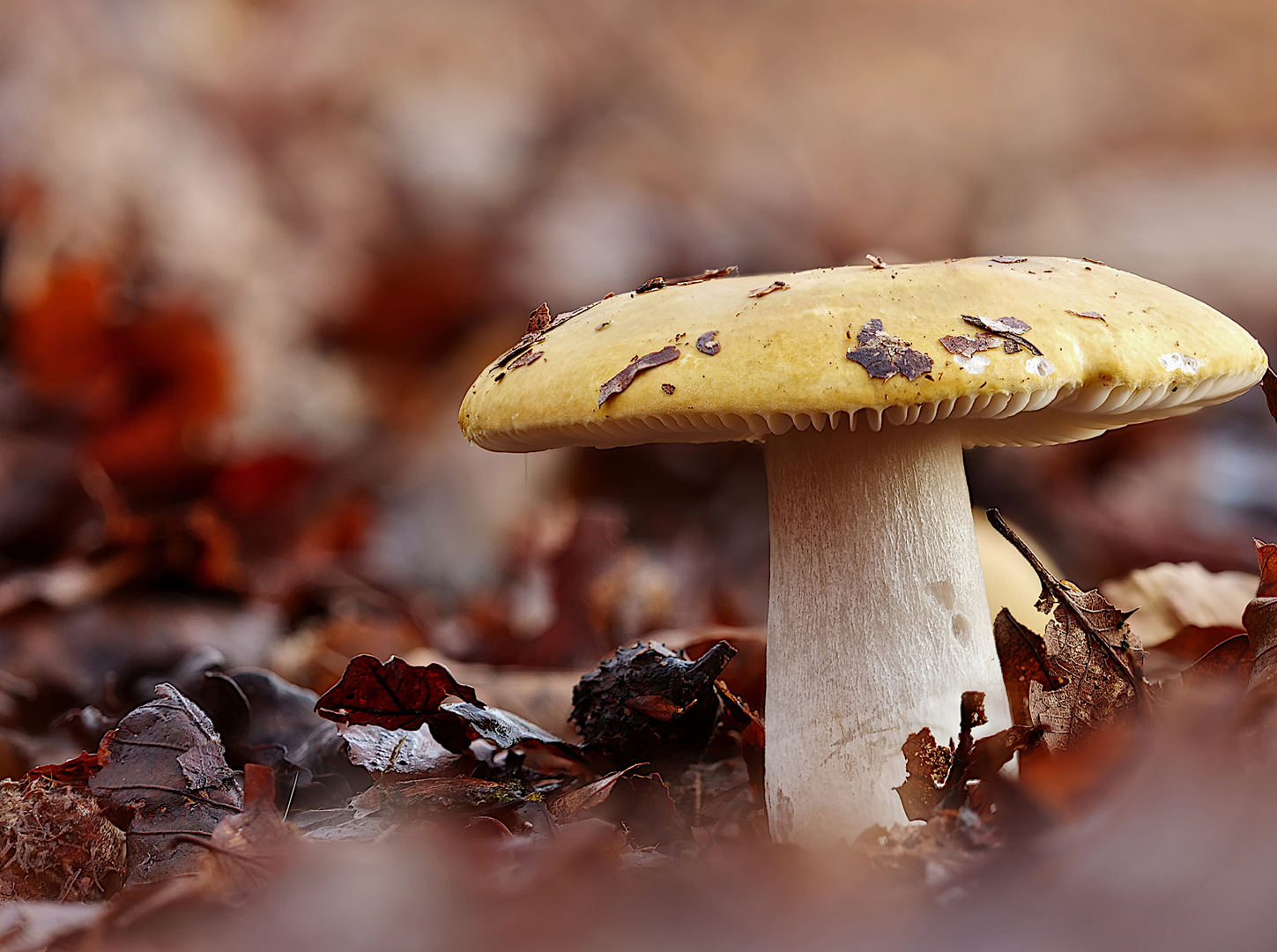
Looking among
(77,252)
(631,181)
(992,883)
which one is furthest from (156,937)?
(631,181)

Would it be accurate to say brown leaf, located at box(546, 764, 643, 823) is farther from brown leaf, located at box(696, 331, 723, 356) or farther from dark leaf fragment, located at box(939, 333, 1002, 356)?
dark leaf fragment, located at box(939, 333, 1002, 356)

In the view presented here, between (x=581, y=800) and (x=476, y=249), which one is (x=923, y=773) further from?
(x=476, y=249)

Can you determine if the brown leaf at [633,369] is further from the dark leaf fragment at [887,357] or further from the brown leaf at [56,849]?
the brown leaf at [56,849]

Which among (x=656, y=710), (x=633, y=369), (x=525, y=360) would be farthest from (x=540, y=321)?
(x=656, y=710)

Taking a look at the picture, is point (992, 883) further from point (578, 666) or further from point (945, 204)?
point (945, 204)

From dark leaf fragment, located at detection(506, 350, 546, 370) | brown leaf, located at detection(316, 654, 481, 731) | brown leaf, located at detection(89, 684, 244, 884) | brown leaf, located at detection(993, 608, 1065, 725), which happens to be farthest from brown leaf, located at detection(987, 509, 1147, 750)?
brown leaf, located at detection(89, 684, 244, 884)

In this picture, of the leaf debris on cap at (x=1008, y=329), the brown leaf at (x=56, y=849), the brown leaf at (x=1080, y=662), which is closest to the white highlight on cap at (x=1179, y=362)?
the leaf debris on cap at (x=1008, y=329)

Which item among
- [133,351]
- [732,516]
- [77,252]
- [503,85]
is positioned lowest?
[732,516]
